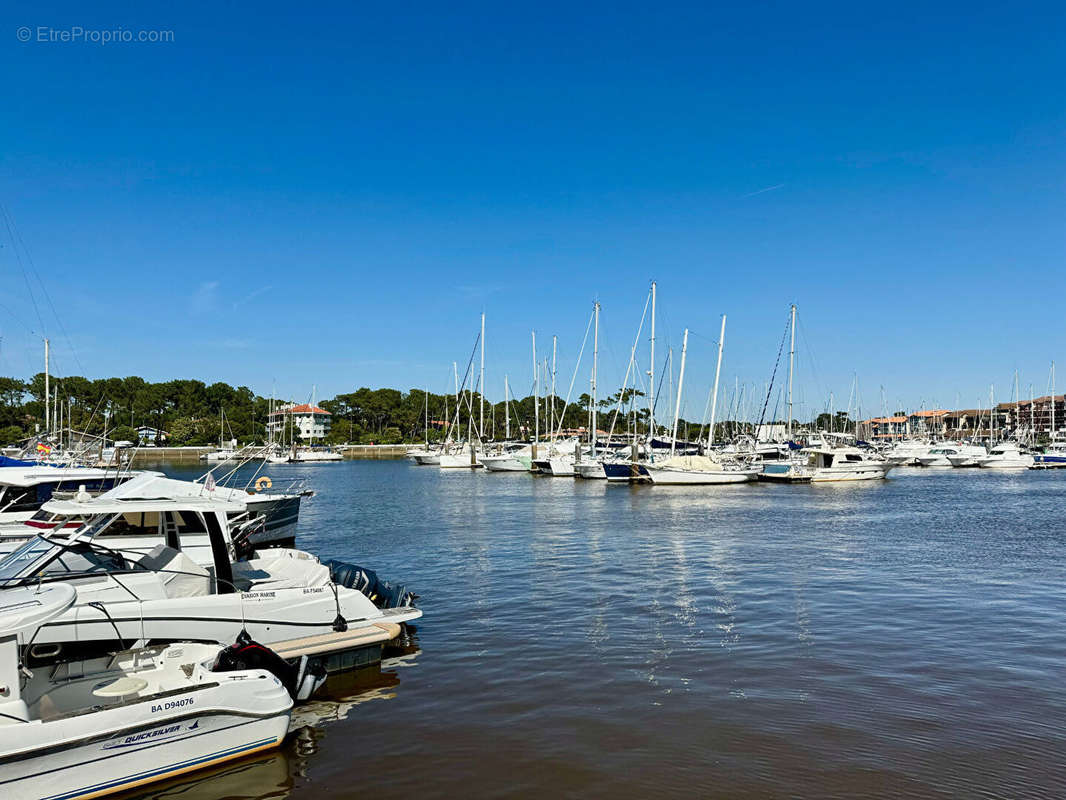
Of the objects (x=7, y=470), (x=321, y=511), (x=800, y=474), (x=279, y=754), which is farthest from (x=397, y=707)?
(x=800, y=474)

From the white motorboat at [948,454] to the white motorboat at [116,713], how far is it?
9529 centimetres

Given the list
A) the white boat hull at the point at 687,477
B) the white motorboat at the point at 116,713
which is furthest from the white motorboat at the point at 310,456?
the white motorboat at the point at 116,713

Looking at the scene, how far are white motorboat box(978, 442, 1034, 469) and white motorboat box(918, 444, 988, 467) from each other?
4.64 feet

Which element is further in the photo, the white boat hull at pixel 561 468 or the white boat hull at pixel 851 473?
the white boat hull at pixel 561 468

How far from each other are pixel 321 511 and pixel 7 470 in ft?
69.3

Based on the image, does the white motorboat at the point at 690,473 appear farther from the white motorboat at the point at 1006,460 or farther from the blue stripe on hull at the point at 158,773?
the blue stripe on hull at the point at 158,773

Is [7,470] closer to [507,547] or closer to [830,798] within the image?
[507,547]

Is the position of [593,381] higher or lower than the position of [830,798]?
higher

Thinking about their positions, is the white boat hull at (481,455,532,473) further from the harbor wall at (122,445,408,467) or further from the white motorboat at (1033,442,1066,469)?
the white motorboat at (1033,442,1066,469)

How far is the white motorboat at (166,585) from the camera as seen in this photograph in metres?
9.65

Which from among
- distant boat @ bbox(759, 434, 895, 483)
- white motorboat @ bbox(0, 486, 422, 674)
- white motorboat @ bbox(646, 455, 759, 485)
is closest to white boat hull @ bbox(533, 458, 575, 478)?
white motorboat @ bbox(646, 455, 759, 485)

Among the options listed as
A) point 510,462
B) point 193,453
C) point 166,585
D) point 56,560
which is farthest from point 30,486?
point 193,453

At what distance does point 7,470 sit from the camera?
872 inches

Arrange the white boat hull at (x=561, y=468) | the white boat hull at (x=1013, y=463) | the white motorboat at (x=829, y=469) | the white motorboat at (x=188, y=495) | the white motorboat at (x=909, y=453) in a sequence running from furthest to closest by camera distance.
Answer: the white motorboat at (x=909, y=453) < the white boat hull at (x=1013, y=463) < the white boat hull at (x=561, y=468) < the white motorboat at (x=829, y=469) < the white motorboat at (x=188, y=495)
